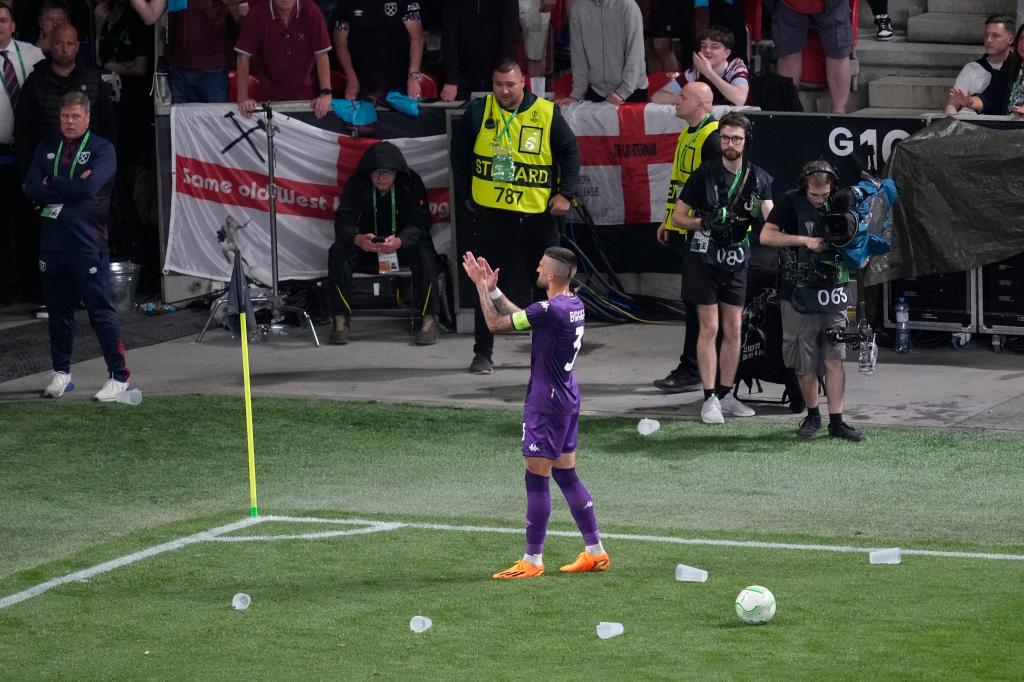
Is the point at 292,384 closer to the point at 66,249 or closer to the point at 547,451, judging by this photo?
the point at 66,249

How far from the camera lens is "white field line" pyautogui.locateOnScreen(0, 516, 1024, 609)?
9.19m

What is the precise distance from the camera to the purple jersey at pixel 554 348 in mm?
8797

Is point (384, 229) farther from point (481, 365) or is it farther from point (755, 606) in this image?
point (755, 606)

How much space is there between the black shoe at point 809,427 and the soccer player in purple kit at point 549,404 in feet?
11.2

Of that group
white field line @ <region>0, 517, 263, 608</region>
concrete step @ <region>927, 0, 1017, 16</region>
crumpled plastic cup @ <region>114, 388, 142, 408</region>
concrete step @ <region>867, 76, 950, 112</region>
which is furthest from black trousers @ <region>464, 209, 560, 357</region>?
concrete step @ <region>927, 0, 1017, 16</region>

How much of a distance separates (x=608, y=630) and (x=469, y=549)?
1.86 meters

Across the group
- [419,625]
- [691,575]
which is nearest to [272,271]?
[691,575]

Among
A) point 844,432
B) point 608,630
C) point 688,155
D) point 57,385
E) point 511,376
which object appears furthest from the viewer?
point 511,376

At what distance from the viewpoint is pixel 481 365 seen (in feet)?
47.6

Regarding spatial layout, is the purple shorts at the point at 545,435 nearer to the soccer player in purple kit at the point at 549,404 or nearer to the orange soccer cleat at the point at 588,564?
the soccer player in purple kit at the point at 549,404

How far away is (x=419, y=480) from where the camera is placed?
1138 centimetres

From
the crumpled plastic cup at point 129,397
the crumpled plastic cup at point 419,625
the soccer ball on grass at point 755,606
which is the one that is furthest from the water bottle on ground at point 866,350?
the crumpled plastic cup at point 129,397

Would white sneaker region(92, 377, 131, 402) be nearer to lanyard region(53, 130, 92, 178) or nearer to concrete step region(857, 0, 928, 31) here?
lanyard region(53, 130, 92, 178)

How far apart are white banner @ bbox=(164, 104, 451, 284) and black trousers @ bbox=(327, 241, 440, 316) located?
2.88 feet
